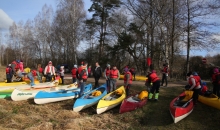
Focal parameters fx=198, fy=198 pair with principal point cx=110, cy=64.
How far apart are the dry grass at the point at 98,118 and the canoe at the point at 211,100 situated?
0.65ft

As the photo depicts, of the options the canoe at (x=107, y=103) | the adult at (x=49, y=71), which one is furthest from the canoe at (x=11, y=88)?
the canoe at (x=107, y=103)

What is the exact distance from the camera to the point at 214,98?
A: 892 cm

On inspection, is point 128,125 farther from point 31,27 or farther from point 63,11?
point 31,27

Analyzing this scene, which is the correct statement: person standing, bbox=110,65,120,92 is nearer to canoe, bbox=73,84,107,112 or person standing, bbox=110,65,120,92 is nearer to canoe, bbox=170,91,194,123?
canoe, bbox=73,84,107,112

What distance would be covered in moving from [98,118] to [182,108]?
3481mm

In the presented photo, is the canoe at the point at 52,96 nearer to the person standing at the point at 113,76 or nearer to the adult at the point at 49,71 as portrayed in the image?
the person standing at the point at 113,76

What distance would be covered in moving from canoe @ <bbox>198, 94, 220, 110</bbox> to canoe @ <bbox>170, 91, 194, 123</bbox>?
68cm

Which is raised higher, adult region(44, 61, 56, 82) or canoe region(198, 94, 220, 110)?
adult region(44, 61, 56, 82)

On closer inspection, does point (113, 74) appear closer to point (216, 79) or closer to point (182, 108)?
point (182, 108)

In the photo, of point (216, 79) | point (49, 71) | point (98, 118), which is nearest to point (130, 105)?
point (98, 118)

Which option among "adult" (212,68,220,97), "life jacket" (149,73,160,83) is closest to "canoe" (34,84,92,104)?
"life jacket" (149,73,160,83)

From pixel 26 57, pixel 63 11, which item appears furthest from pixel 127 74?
pixel 26 57

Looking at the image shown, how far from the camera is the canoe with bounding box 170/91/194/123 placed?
7685 mm

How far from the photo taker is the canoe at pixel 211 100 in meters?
8.66
